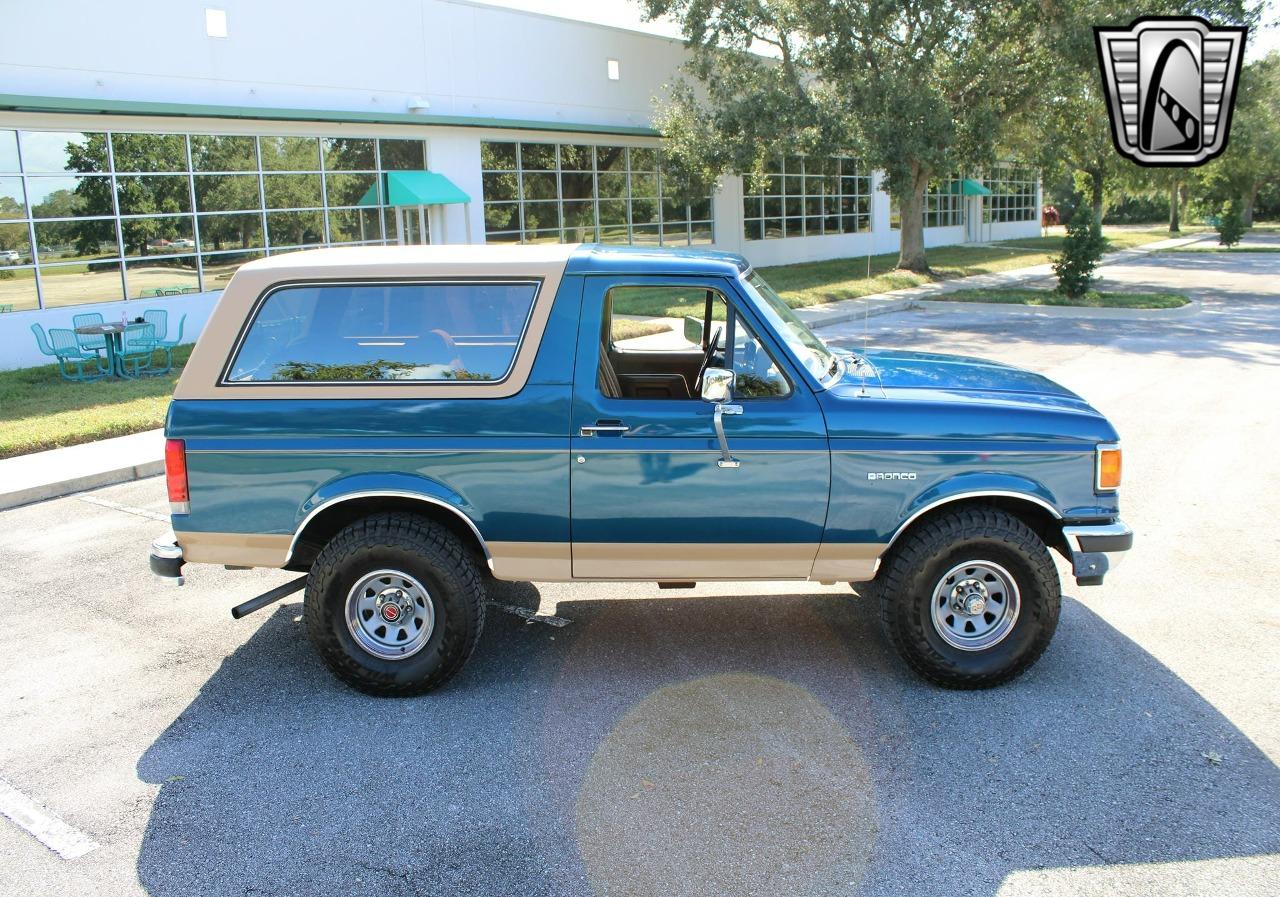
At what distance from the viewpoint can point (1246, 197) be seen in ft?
196

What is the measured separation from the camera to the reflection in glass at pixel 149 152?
58.9ft

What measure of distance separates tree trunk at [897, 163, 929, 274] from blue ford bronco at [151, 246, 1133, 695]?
82.0ft

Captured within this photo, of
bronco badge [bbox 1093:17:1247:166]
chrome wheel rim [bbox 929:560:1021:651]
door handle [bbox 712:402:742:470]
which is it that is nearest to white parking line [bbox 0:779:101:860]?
door handle [bbox 712:402:742:470]

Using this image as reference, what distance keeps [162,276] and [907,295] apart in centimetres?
1594

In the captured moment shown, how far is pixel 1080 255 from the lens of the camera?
22.5m

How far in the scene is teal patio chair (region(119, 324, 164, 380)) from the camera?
15578mm

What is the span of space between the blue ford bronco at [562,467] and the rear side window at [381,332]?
1 cm

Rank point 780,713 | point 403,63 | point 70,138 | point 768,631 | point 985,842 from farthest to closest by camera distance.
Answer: point 403,63 < point 70,138 < point 768,631 < point 780,713 < point 985,842

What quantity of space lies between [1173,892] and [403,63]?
22.2m

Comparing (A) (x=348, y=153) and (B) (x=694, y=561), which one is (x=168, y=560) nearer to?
(B) (x=694, y=561)

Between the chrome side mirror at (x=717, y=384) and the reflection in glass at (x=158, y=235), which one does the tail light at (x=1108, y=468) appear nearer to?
the chrome side mirror at (x=717, y=384)

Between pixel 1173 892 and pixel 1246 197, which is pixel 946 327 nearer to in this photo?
pixel 1173 892

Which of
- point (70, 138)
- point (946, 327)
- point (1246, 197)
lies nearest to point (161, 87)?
point (70, 138)

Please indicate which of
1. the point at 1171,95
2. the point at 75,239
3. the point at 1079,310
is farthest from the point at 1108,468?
the point at 1079,310
